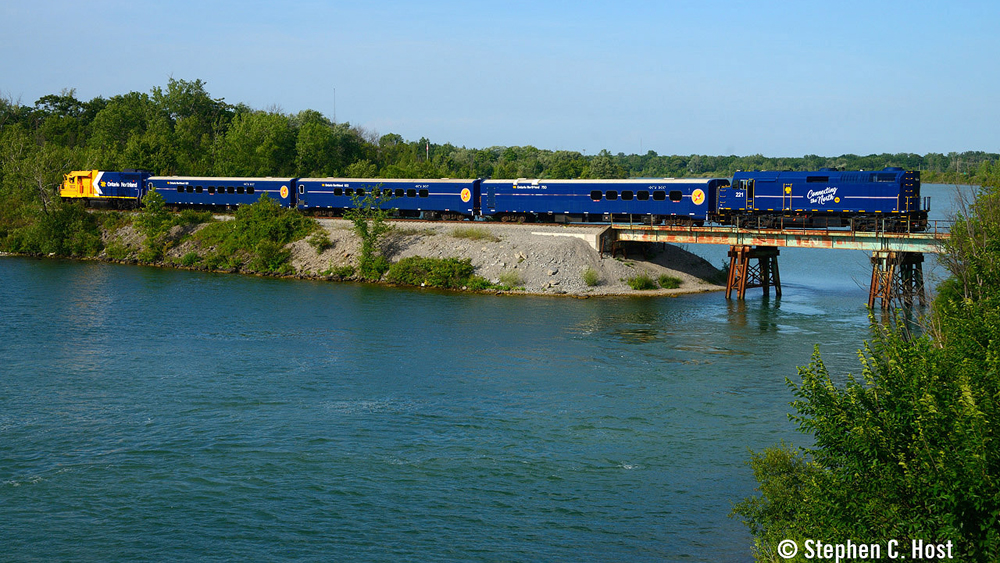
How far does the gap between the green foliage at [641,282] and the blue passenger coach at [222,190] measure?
3529 centimetres

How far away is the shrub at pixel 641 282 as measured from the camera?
6016cm

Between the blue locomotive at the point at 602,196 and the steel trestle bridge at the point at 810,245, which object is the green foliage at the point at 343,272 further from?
the steel trestle bridge at the point at 810,245

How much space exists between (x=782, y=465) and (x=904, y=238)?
34.3 meters

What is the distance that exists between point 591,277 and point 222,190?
41413 mm

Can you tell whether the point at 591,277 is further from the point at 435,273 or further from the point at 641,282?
the point at 435,273

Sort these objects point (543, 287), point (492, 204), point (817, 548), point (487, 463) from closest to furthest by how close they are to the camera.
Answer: point (817, 548) < point (487, 463) < point (543, 287) < point (492, 204)

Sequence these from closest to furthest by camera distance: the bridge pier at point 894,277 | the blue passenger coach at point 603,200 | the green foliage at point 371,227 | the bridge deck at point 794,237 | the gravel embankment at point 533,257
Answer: the bridge deck at point 794,237 < the bridge pier at point 894,277 < the blue passenger coach at point 603,200 < the gravel embankment at point 533,257 < the green foliage at point 371,227

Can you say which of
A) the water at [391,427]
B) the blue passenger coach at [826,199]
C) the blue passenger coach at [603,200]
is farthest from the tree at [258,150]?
the blue passenger coach at [826,199]

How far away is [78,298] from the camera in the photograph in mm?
56531

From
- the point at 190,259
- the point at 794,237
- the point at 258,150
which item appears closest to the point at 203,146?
the point at 258,150

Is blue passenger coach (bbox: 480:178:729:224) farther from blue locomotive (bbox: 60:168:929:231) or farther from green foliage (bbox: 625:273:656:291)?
green foliage (bbox: 625:273:656:291)

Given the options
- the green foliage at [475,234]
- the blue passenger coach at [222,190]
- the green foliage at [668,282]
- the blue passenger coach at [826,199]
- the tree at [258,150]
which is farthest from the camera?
the tree at [258,150]

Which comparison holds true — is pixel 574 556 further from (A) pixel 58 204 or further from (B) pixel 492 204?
(A) pixel 58 204

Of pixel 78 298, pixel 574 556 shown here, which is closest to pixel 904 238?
pixel 574 556
